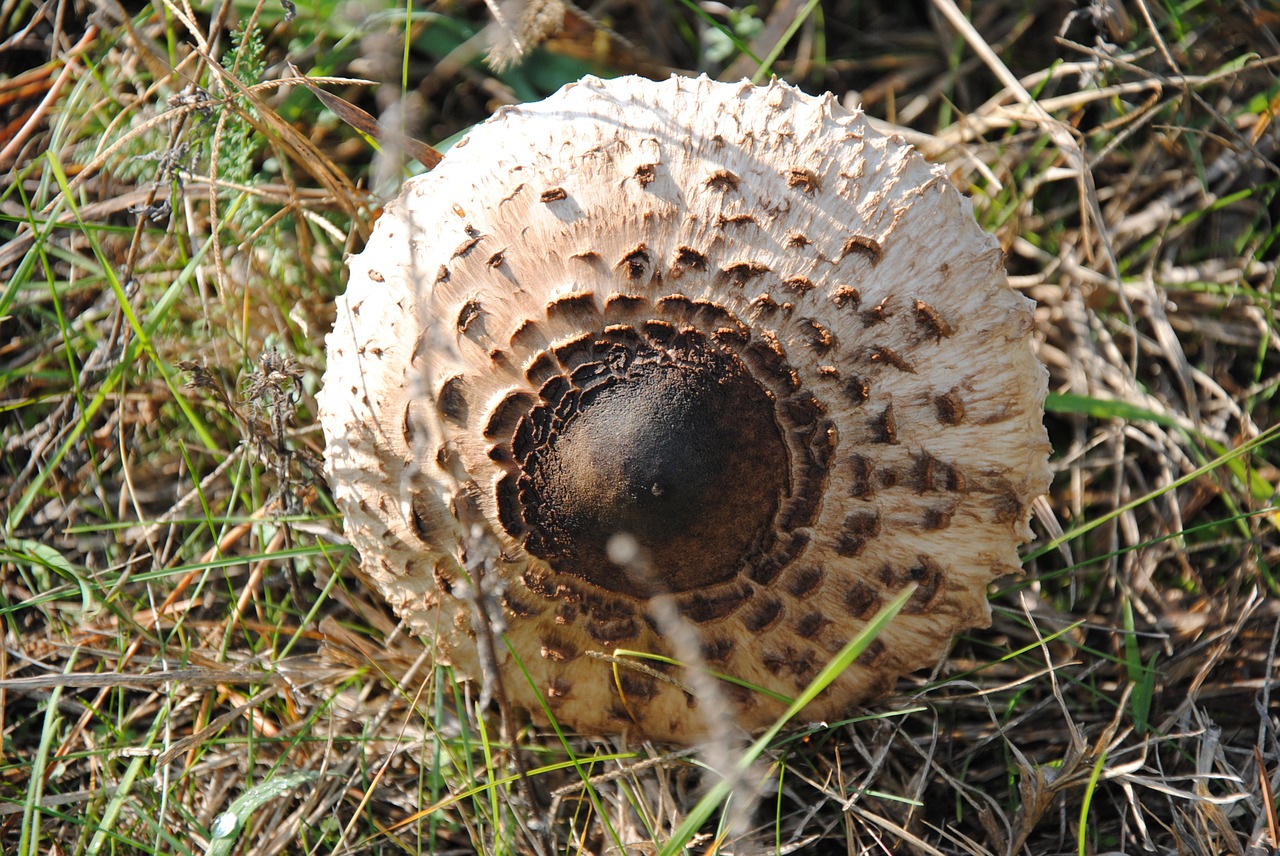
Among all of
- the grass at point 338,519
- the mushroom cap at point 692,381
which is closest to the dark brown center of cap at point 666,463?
the mushroom cap at point 692,381

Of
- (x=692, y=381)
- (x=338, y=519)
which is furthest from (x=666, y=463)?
(x=338, y=519)

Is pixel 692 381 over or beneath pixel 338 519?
over

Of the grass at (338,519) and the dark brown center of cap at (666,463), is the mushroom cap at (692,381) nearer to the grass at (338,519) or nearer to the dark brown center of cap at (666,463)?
the dark brown center of cap at (666,463)

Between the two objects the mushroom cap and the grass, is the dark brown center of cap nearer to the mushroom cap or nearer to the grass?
the mushroom cap

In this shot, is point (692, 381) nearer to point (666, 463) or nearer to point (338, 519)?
point (666, 463)

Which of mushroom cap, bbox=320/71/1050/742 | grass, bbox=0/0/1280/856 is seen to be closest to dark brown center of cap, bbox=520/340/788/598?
mushroom cap, bbox=320/71/1050/742

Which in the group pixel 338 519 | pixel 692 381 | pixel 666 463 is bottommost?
pixel 338 519

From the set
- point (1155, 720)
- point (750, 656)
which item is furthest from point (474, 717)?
point (1155, 720)
